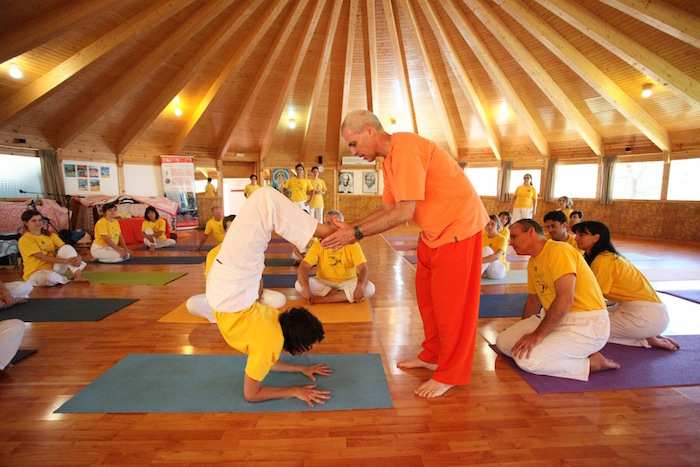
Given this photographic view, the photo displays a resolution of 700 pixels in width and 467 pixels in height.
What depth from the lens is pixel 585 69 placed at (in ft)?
22.5

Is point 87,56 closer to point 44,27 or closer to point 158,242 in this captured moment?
point 44,27

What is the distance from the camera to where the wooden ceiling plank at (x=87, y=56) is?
5.75 meters

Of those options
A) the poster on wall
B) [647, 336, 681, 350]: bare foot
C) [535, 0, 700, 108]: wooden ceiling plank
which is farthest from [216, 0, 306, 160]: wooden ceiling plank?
[647, 336, 681, 350]: bare foot

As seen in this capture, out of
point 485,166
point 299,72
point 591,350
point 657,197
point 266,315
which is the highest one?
point 299,72

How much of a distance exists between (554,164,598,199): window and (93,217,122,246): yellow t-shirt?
12.1 meters

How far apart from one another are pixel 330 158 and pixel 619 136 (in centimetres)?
909

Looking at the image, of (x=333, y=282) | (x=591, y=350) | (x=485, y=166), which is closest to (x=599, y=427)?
(x=591, y=350)

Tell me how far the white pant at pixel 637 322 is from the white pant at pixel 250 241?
270cm

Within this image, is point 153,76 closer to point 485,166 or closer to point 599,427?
point 599,427

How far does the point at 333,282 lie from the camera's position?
158 inches

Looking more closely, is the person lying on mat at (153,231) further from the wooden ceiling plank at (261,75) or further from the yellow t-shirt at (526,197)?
the yellow t-shirt at (526,197)

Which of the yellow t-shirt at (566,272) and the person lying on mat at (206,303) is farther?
the person lying on mat at (206,303)

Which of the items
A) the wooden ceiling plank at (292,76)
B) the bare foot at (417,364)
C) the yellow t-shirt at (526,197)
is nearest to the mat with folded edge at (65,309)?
the bare foot at (417,364)

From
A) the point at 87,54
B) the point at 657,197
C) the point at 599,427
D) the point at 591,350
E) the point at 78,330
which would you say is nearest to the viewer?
the point at 599,427
